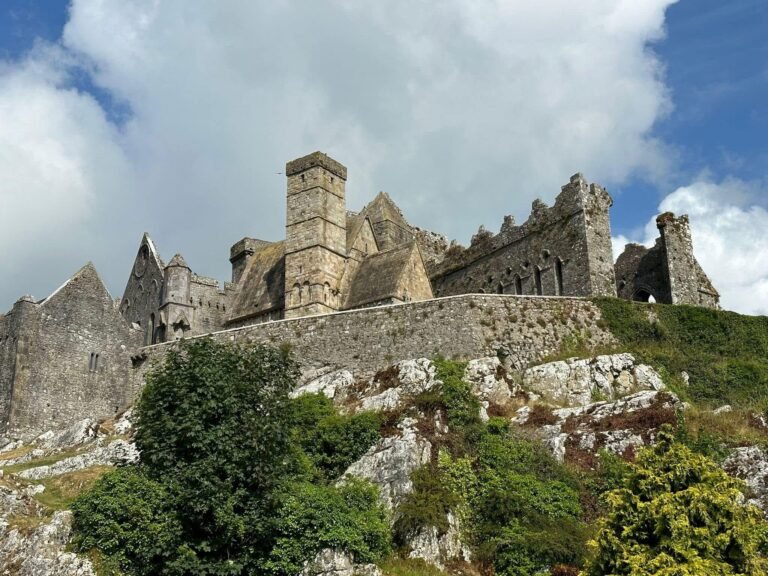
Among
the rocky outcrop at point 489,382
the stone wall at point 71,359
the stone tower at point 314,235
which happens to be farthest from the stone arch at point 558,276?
the stone wall at point 71,359

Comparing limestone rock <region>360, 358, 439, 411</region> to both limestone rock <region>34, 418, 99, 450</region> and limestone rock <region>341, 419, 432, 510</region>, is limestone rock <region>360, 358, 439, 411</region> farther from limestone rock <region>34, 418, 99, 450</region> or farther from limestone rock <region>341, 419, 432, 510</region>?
limestone rock <region>34, 418, 99, 450</region>

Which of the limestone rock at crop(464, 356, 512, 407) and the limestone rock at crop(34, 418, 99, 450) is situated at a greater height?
the limestone rock at crop(464, 356, 512, 407)

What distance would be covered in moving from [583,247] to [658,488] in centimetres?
2290

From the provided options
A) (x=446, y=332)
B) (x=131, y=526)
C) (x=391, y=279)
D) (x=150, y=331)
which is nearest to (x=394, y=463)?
(x=131, y=526)

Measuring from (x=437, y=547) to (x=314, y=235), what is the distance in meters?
19.5

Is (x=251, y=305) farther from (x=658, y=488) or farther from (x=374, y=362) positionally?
(x=658, y=488)

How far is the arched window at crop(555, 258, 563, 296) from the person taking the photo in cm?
4278

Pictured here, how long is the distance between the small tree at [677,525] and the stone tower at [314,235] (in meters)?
22.9

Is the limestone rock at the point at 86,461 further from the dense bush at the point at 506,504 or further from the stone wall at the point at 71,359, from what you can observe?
the dense bush at the point at 506,504

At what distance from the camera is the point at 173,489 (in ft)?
82.1

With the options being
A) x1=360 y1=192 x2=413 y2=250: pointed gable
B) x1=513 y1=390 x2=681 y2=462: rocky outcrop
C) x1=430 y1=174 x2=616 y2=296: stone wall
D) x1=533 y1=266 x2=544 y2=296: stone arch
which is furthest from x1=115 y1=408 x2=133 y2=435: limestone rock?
x1=533 y1=266 x2=544 y2=296: stone arch

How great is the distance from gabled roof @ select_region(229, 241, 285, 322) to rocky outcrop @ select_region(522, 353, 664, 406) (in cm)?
1429

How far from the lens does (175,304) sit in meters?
47.6

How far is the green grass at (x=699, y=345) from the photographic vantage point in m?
34.9
